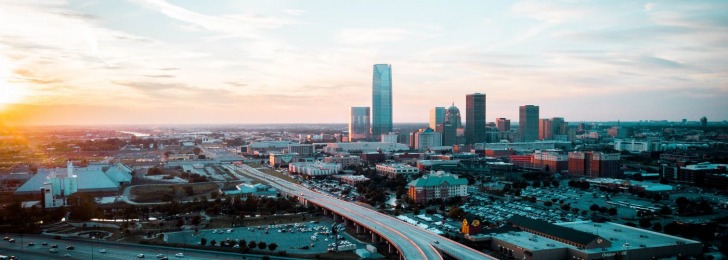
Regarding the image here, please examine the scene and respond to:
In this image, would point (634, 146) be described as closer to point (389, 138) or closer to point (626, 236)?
point (389, 138)

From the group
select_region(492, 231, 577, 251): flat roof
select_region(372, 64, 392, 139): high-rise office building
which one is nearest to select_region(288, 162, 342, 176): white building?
select_region(492, 231, 577, 251): flat roof

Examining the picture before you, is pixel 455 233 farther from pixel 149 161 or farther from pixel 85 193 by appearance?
pixel 149 161

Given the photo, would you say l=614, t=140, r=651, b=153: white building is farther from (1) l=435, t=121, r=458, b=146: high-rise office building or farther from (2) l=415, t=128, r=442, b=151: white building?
(2) l=415, t=128, r=442, b=151: white building

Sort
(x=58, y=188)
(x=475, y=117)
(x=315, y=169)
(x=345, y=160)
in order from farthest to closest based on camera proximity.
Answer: (x=475, y=117) < (x=345, y=160) < (x=315, y=169) < (x=58, y=188)

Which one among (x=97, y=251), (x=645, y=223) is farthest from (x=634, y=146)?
(x=97, y=251)

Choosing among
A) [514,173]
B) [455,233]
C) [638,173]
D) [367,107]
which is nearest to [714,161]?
[638,173]

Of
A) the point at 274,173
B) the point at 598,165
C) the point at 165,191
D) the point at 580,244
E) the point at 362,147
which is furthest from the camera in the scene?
the point at 362,147
